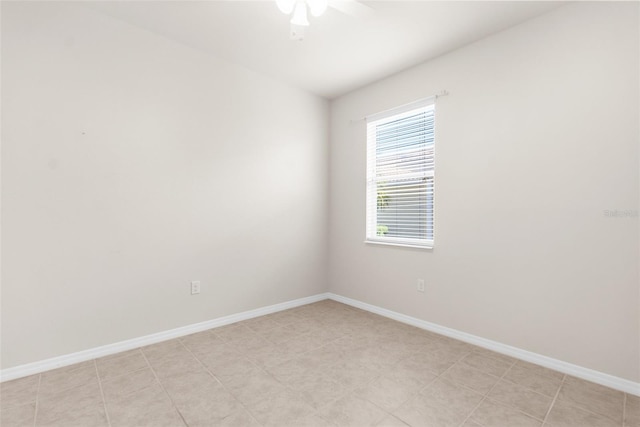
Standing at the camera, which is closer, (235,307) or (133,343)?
(133,343)

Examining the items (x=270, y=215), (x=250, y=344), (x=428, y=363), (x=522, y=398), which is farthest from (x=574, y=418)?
(x=270, y=215)

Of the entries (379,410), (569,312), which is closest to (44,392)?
(379,410)

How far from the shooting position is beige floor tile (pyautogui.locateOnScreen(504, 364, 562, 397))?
1908 millimetres

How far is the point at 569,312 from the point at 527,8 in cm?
217

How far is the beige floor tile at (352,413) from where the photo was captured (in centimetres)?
160

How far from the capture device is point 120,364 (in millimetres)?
2195

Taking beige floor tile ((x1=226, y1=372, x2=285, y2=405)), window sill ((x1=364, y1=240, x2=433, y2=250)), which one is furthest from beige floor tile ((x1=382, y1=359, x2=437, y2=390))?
window sill ((x1=364, y1=240, x2=433, y2=250))

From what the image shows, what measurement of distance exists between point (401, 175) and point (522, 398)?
209 cm

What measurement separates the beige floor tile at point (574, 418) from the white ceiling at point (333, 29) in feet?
8.56

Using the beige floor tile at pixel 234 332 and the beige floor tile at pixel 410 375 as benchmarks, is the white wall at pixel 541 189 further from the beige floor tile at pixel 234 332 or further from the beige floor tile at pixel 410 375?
the beige floor tile at pixel 234 332

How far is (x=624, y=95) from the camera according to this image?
1928mm

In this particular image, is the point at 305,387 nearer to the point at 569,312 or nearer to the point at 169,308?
the point at 169,308

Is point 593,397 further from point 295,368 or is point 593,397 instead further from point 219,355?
point 219,355

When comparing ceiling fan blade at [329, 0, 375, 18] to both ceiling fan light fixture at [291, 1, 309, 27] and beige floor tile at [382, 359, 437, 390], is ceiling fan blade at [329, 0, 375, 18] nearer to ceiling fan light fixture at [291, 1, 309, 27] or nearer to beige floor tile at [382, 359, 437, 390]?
ceiling fan light fixture at [291, 1, 309, 27]
